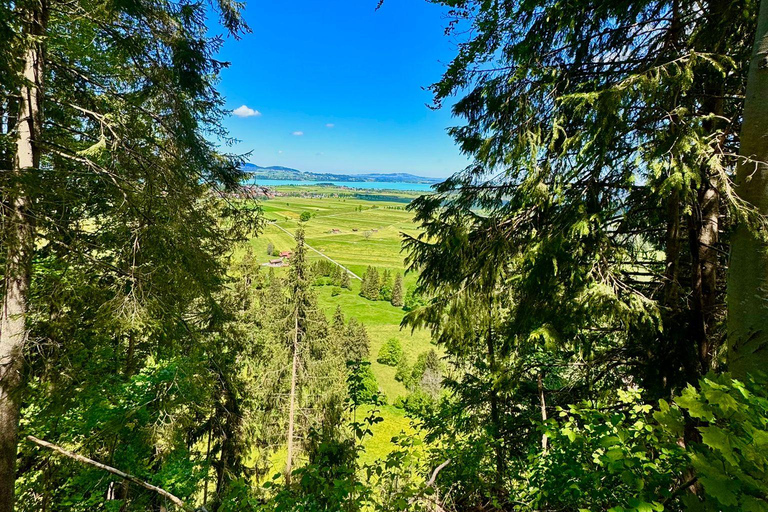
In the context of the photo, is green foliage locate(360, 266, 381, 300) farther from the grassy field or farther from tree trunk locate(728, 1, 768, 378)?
tree trunk locate(728, 1, 768, 378)

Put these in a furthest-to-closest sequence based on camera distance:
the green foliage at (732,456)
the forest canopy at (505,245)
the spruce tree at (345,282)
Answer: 1. the spruce tree at (345,282)
2. the forest canopy at (505,245)
3. the green foliage at (732,456)

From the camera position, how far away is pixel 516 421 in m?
4.46

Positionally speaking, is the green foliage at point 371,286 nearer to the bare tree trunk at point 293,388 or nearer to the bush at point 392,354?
the bush at point 392,354

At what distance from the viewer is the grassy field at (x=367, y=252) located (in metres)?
23.5

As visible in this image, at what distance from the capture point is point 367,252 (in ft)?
293

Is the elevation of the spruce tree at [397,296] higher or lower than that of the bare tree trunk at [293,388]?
lower

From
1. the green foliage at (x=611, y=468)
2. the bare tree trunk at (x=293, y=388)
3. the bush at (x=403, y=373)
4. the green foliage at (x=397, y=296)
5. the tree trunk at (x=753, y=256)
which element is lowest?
the bush at (x=403, y=373)

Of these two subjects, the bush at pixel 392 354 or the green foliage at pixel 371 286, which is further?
the green foliage at pixel 371 286

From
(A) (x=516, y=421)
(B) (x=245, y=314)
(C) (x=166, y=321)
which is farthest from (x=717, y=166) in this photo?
(B) (x=245, y=314)

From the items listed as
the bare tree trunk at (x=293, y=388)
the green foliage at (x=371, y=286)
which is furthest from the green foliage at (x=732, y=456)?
the green foliage at (x=371, y=286)

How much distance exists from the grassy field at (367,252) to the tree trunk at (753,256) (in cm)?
187

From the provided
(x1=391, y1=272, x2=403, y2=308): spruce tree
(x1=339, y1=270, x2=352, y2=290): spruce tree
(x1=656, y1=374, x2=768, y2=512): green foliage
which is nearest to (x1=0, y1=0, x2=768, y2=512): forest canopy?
(x1=656, y1=374, x2=768, y2=512): green foliage

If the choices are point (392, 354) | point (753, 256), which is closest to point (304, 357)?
point (753, 256)

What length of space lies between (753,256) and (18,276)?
534 cm
